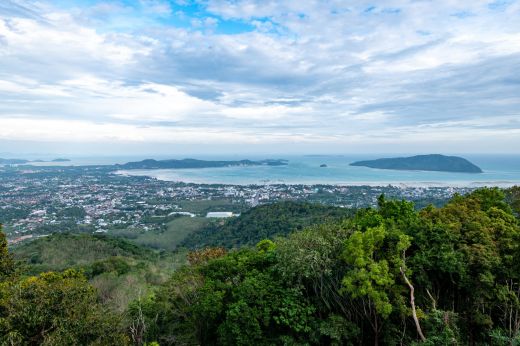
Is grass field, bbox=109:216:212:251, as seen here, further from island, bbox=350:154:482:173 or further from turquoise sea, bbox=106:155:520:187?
island, bbox=350:154:482:173

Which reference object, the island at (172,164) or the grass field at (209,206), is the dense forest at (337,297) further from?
the island at (172,164)

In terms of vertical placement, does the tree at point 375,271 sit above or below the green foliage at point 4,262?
above

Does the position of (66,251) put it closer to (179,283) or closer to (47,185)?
(179,283)

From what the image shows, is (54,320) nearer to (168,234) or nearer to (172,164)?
(168,234)

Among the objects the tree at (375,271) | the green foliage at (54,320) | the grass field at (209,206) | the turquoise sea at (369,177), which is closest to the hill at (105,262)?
the green foliage at (54,320)

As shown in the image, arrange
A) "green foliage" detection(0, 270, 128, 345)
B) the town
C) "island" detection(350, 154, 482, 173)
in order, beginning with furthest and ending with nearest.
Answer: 1. "island" detection(350, 154, 482, 173)
2. the town
3. "green foliage" detection(0, 270, 128, 345)

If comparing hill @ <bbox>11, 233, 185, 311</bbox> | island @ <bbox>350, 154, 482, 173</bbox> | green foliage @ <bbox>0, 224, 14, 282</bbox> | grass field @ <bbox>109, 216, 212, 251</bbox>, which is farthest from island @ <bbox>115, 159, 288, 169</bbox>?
green foliage @ <bbox>0, 224, 14, 282</bbox>
